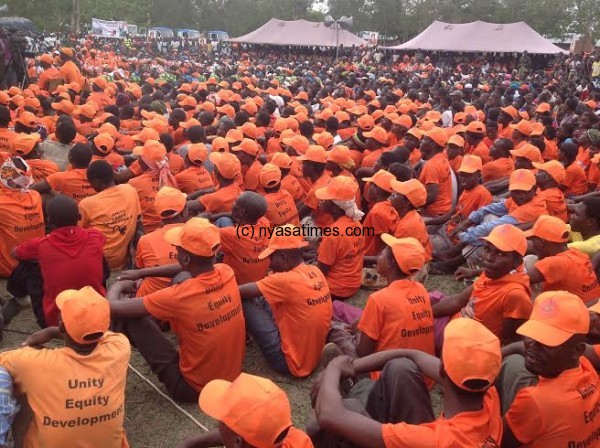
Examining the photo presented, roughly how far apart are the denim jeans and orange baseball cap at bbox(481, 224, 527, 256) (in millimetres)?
1817

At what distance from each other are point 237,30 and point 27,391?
55366 millimetres

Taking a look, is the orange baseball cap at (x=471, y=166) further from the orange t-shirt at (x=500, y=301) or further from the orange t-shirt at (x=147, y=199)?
the orange t-shirt at (x=147, y=199)

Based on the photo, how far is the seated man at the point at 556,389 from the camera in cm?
272

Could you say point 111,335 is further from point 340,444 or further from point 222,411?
point 340,444

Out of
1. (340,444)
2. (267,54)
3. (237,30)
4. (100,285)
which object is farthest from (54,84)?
(237,30)

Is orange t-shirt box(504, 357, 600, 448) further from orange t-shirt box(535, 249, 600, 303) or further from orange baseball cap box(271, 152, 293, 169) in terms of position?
orange baseball cap box(271, 152, 293, 169)

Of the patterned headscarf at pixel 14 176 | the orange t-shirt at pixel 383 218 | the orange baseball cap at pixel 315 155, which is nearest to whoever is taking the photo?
the patterned headscarf at pixel 14 176

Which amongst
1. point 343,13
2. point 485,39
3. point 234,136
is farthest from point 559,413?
point 343,13

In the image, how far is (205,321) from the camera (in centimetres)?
392

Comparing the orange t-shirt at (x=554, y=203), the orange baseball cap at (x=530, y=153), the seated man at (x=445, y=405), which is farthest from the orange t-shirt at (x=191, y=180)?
the seated man at (x=445, y=405)

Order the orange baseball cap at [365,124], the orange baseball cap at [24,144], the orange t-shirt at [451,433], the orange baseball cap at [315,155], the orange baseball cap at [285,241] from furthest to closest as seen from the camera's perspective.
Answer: the orange baseball cap at [365,124]
the orange baseball cap at [315,155]
the orange baseball cap at [24,144]
the orange baseball cap at [285,241]
the orange t-shirt at [451,433]

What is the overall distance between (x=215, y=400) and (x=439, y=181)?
18.8ft

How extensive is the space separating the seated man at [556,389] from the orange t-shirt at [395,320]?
102 cm

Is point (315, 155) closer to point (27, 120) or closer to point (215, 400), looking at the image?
point (27, 120)
